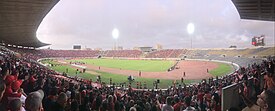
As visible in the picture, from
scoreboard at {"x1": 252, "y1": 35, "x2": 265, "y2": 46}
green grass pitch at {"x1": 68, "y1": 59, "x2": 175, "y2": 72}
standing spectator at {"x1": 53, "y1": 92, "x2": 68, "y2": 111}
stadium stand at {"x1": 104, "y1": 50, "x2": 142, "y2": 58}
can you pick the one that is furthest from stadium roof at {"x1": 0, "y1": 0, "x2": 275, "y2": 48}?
stadium stand at {"x1": 104, "y1": 50, "x2": 142, "y2": 58}

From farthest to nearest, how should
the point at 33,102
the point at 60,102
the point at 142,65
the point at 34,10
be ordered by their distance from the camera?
the point at 142,65, the point at 34,10, the point at 60,102, the point at 33,102

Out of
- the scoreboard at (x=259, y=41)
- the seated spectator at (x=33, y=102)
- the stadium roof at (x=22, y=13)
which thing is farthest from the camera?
the scoreboard at (x=259, y=41)

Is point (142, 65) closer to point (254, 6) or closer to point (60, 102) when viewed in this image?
point (254, 6)

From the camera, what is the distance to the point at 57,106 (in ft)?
17.4

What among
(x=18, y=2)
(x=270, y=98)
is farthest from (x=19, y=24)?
(x=270, y=98)

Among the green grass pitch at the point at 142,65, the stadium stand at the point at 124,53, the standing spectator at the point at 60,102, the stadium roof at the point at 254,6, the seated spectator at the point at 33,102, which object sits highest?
the stadium roof at the point at 254,6

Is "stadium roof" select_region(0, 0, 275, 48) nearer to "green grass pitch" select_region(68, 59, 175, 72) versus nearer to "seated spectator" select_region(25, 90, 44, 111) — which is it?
"seated spectator" select_region(25, 90, 44, 111)

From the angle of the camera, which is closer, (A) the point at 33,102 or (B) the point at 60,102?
(A) the point at 33,102

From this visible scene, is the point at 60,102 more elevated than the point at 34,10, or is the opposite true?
the point at 34,10

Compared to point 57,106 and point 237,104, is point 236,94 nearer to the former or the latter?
point 237,104

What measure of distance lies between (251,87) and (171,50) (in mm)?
93829

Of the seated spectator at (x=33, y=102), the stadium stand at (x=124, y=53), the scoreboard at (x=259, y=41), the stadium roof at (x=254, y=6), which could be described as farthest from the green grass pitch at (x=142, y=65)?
the seated spectator at (x=33, y=102)

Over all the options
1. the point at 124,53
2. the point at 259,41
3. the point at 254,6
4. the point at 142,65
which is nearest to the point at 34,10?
the point at 254,6

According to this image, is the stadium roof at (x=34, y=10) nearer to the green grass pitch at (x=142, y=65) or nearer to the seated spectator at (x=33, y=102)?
the seated spectator at (x=33, y=102)
